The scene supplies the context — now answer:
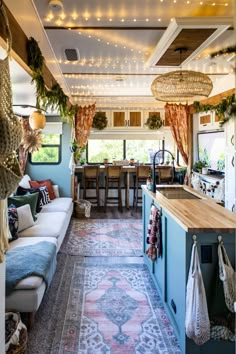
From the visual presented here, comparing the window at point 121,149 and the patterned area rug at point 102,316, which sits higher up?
the window at point 121,149

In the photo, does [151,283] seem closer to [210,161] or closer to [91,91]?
[210,161]

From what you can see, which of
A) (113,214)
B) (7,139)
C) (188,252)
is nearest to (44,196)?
(113,214)

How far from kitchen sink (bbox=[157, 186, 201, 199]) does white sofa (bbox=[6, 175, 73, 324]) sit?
60.3 inches

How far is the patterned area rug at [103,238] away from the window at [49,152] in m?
1.46

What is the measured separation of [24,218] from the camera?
4504 mm

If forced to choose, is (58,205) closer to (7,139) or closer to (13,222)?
(13,222)

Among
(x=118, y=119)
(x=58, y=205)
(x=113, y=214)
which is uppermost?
(x=118, y=119)

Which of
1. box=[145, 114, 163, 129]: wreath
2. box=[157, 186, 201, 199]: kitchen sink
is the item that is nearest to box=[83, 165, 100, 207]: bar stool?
box=[145, 114, 163, 129]: wreath

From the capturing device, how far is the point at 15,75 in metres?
3.37

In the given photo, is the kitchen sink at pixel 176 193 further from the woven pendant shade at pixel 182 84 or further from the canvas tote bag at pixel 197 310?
the canvas tote bag at pixel 197 310

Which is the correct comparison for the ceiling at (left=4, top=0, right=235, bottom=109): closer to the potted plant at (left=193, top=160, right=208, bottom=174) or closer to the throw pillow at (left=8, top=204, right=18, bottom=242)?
the throw pillow at (left=8, top=204, right=18, bottom=242)

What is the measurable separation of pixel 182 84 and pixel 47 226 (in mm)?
2652

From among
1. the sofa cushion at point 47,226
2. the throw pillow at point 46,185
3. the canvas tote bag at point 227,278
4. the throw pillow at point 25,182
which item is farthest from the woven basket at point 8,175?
the throw pillow at point 46,185

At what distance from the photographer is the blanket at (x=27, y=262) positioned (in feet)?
9.29
